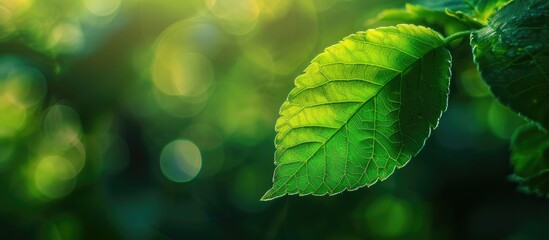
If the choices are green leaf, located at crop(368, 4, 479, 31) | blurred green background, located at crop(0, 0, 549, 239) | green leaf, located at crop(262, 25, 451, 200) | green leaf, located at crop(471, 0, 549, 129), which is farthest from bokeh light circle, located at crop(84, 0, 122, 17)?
green leaf, located at crop(471, 0, 549, 129)

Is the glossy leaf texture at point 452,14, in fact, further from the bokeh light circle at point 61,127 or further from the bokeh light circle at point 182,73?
the bokeh light circle at point 182,73

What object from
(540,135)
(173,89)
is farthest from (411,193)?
(540,135)

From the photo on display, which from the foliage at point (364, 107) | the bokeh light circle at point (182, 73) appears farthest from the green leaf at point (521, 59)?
the bokeh light circle at point (182, 73)

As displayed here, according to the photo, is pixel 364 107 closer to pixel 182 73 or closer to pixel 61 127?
pixel 61 127

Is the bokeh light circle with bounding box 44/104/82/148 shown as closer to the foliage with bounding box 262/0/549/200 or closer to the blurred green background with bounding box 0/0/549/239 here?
the blurred green background with bounding box 0/0/549/239

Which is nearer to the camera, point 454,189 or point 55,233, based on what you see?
point 55,233

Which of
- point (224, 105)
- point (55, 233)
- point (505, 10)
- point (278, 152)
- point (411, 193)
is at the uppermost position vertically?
point (224, 105)

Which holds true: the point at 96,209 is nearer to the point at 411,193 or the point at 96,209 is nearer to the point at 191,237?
the point at 191,237
